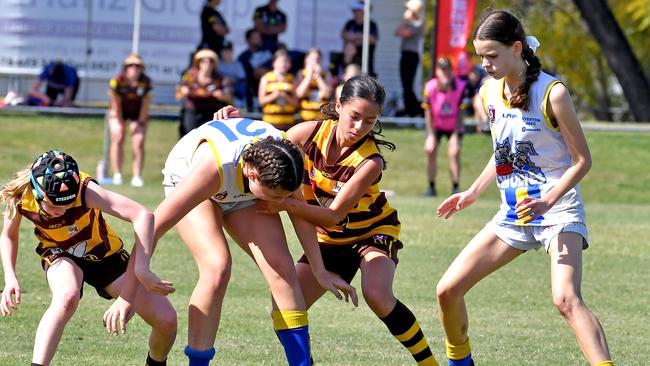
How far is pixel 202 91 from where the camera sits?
1555cm

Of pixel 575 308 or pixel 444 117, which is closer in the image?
pixel 575 308

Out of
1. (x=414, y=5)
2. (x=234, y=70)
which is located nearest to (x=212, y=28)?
(x=234, y=70)

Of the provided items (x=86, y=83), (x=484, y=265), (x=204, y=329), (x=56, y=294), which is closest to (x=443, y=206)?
(x=484, y=265)

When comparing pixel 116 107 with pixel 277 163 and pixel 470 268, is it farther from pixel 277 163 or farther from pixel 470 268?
pixel 277 163

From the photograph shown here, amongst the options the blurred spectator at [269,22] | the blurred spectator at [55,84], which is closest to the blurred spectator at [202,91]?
the blurred spectator at [269,22]

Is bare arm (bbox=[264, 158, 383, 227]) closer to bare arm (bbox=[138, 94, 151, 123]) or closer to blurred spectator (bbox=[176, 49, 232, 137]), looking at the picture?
blurred spectator (bbox=[176, 49, 232, 137])

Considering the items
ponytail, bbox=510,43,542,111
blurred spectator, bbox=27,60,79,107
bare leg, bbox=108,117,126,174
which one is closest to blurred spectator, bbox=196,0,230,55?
blurred spectator, bbox=27,60,79,107

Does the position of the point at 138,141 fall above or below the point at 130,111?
below

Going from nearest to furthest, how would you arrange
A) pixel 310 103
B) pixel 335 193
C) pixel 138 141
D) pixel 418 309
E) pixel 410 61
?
pixel 335 193
pixel 418 309
pixel 138 141
pixel 310 103
pixel 410 61

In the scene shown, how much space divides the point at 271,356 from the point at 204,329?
1.14 meters

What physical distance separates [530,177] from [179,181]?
1585 mm

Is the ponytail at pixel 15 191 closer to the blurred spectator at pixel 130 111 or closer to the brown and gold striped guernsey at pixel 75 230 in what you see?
the brown and gold striped guernsey at pixel 75 230

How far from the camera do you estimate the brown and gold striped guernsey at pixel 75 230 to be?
516cm

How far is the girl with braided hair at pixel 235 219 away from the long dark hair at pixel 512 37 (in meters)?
0.99
